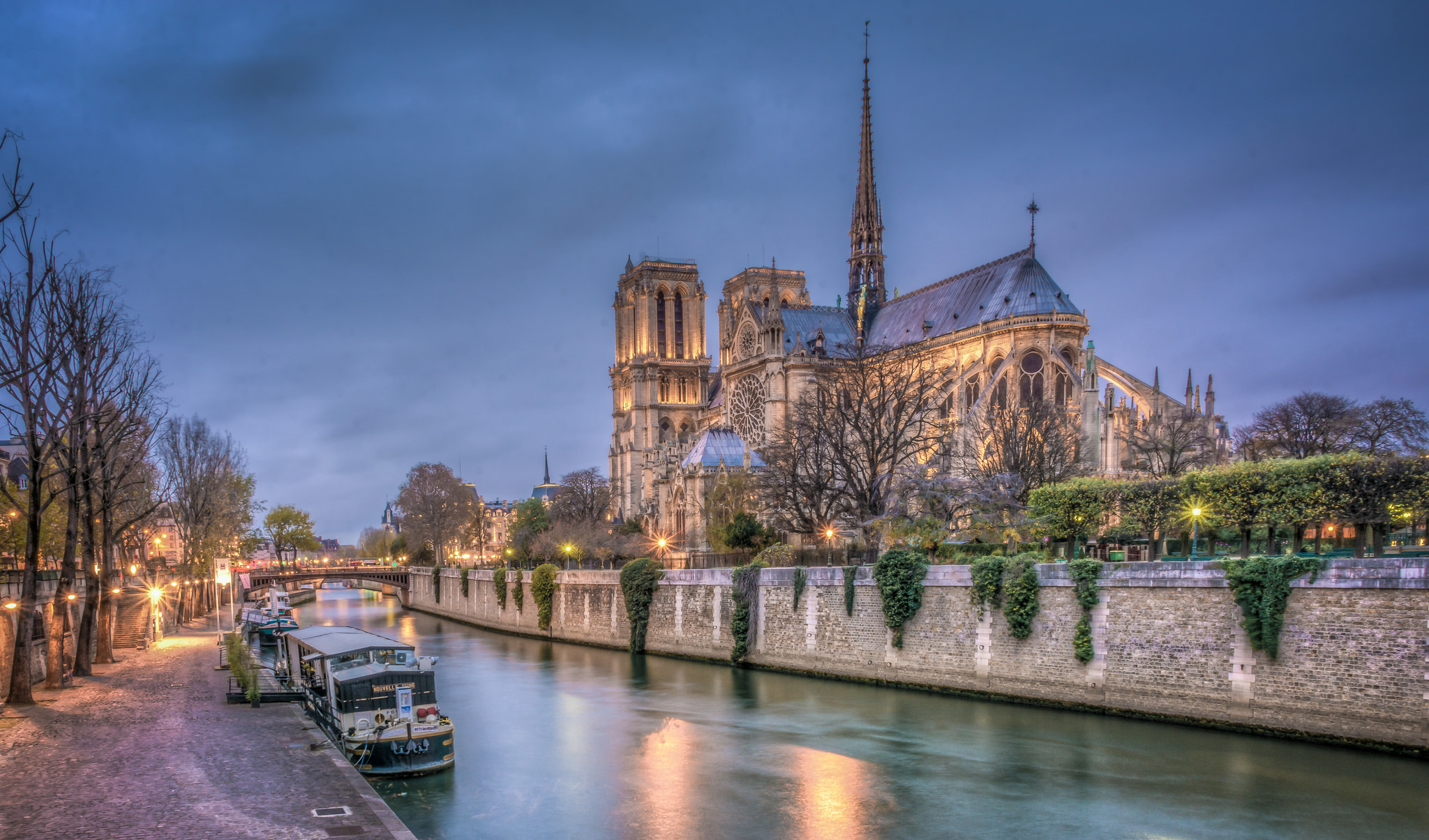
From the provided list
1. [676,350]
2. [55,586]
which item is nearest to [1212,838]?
[55,586]

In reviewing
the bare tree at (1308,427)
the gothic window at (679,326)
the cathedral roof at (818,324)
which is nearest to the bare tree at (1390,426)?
the bare tree at (1308,427)

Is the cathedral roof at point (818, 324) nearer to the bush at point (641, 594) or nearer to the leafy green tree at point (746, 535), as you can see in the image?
the leafy green tree at point (746, 535)

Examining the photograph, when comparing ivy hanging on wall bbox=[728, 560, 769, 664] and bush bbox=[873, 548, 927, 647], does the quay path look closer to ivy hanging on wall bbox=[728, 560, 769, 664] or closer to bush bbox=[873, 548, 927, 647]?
bush bbox=[873, 548, 927, 647]

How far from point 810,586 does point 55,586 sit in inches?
903

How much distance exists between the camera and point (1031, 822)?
1720cm

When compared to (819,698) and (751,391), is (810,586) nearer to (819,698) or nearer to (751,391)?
(819,698)

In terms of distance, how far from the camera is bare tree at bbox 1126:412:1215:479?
154 ft

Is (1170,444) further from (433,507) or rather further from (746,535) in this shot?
(433,507)

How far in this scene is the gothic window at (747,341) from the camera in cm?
7594

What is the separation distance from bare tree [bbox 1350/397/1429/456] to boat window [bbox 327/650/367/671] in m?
42.7

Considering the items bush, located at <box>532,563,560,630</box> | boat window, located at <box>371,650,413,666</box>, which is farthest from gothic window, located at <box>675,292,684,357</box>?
boat window, located at <box>371,650,413,666</box>

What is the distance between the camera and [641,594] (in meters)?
41.6

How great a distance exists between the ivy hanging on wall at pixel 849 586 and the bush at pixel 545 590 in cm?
2149

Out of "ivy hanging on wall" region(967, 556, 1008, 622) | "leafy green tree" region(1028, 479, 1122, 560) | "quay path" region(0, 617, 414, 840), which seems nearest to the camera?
"quay path" region(0, 617, 414, 840)
